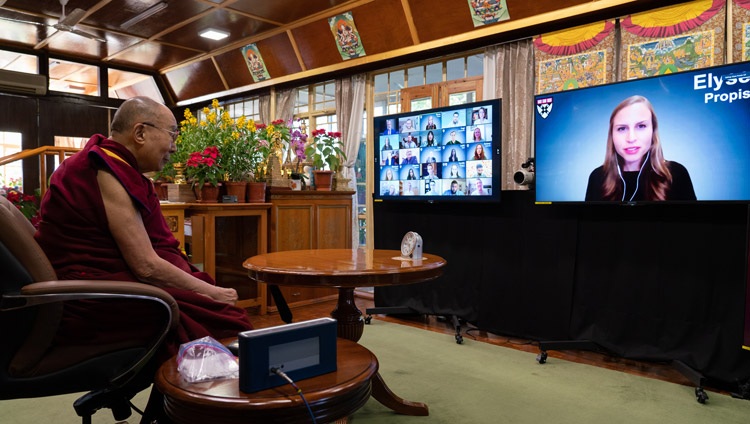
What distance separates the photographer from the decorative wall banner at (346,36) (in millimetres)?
4988

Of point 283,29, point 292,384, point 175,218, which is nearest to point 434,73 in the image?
point 283,29

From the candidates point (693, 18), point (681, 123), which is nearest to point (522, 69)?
point (693, 18)

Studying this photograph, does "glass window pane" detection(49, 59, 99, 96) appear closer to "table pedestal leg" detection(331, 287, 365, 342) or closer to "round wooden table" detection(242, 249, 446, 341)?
"round wooden table" detection(242, 249, 446, 341)

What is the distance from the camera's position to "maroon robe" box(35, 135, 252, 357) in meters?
1.34

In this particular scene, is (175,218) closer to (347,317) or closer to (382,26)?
(347,317)

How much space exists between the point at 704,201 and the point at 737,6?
4.74ft

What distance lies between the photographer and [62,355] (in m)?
1.27

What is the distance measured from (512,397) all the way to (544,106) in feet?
6.00

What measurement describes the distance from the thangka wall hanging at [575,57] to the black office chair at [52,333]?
3.46 m

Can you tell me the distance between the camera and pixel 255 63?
6.18 metres

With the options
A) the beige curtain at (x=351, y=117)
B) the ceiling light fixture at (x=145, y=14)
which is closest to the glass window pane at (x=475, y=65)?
the beige curtain at (x=351, y=117)

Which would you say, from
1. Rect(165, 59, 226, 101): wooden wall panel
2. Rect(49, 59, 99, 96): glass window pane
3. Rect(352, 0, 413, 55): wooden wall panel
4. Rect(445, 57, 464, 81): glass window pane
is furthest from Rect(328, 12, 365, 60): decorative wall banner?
Rect(49, 59, 99, 96): glass window pane

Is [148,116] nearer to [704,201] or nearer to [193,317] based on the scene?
[193,317]

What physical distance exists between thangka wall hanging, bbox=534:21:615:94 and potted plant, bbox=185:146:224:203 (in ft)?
8.59
